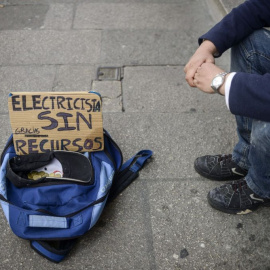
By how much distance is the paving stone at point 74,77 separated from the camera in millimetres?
2946

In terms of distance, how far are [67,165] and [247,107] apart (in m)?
1.00

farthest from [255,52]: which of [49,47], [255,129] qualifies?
[49,47]

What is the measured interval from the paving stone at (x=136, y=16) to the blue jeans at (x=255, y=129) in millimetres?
1980

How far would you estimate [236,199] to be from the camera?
6.48ft

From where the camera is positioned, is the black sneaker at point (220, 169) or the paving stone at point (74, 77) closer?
the black sneaker at point (220, 169)

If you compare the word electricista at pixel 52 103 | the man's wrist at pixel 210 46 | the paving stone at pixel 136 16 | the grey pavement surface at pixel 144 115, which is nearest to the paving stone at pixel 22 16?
the grey pavement surface at pixel 144 115

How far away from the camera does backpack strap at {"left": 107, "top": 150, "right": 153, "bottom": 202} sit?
6.81 ft

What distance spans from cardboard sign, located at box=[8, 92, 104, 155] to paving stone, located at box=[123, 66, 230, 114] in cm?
75

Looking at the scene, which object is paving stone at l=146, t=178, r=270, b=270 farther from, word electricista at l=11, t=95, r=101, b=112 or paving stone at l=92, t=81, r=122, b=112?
paving stone at l=92, t=81, r=122, b=112

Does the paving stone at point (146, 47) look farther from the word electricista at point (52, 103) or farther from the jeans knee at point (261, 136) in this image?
the jeans knee at point (261, 136)

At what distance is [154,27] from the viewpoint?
3830 millimetres

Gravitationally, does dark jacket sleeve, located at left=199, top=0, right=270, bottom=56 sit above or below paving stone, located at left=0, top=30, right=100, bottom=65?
above

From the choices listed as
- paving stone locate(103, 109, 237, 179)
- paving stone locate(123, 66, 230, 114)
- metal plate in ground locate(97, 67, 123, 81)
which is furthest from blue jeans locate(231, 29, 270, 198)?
metal plate in ground locate(97, 67, 123, 81)

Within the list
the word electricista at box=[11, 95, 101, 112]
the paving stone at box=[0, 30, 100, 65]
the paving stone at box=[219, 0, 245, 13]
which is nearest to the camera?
the word electricista at box=[11, 95, 101, 112]
